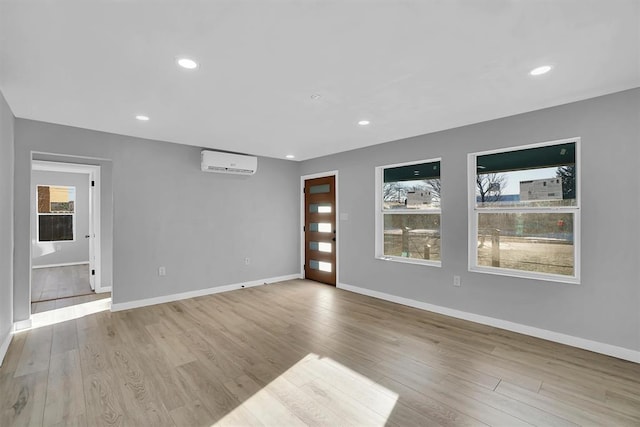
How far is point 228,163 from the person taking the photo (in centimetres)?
495

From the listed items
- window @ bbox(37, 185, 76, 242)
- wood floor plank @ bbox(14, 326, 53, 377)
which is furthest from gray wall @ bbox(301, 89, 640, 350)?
window @ bbox(37, 185, 76, 242)

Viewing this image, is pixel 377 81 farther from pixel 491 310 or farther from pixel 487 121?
pixel 491 310

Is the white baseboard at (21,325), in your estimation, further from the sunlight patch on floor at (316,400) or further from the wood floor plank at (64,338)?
the sunlight patch on floor at (316,400)

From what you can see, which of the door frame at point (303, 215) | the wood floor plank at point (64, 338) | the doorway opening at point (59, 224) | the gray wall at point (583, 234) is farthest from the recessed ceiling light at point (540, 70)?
the doorway opening at point (59, 224)

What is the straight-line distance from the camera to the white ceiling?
→ 5.44 ft

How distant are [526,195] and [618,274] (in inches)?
42.5

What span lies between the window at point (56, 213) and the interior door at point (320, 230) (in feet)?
20.8

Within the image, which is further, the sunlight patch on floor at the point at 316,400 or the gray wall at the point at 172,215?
the gray wall at the point at 172,215

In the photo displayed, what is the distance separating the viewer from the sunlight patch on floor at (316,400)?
6.43ft

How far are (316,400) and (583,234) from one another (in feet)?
9.81

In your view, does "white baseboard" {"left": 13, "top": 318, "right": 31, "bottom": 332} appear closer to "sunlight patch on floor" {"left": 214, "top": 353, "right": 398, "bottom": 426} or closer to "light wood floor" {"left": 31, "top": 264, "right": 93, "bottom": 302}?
"light wood floor" {"left": 31, "top": 264, "right": 93, "bottom": 302}

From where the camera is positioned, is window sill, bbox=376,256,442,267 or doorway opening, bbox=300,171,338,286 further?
doorway opening, bbox=300,171,338,286

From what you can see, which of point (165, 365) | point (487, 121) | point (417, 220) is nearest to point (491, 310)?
point (417, 220)

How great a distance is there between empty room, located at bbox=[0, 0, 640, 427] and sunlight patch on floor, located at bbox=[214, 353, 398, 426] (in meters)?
0.02
